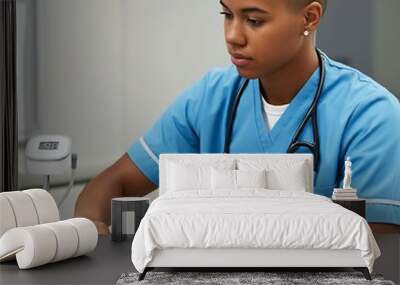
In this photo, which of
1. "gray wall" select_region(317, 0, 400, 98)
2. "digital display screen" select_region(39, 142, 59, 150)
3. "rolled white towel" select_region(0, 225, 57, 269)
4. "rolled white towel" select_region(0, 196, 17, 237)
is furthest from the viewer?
"digital display screen" select_region(39, 142, 59, 150)

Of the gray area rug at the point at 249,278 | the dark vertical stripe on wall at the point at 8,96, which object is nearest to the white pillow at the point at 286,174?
the gray area rug at the point at 249,278

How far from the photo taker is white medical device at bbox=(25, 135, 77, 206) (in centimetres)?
540

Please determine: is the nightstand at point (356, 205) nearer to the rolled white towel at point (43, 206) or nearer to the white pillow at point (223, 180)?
the white pillow at point (223, 180)

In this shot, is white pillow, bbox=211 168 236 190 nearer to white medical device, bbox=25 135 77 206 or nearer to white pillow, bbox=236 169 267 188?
white pillow, bbox=236 169 267 188

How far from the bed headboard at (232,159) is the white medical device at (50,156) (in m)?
0.91

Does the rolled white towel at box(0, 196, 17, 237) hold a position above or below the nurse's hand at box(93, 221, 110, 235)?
above

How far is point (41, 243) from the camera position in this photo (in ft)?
12.2

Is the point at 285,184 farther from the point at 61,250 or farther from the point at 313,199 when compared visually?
the point at 61,250

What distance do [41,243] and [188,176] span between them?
1.12 m

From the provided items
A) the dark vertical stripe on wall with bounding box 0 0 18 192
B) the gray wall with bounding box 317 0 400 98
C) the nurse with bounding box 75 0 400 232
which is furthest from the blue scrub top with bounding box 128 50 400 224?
the dark vertical stripe on wall with bounding box 0 0 18 192

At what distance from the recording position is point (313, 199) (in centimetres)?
397

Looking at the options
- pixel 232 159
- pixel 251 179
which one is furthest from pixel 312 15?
pixel 251 179

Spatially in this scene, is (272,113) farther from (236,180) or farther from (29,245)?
(29,245)

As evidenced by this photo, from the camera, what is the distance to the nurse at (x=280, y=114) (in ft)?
15.8
